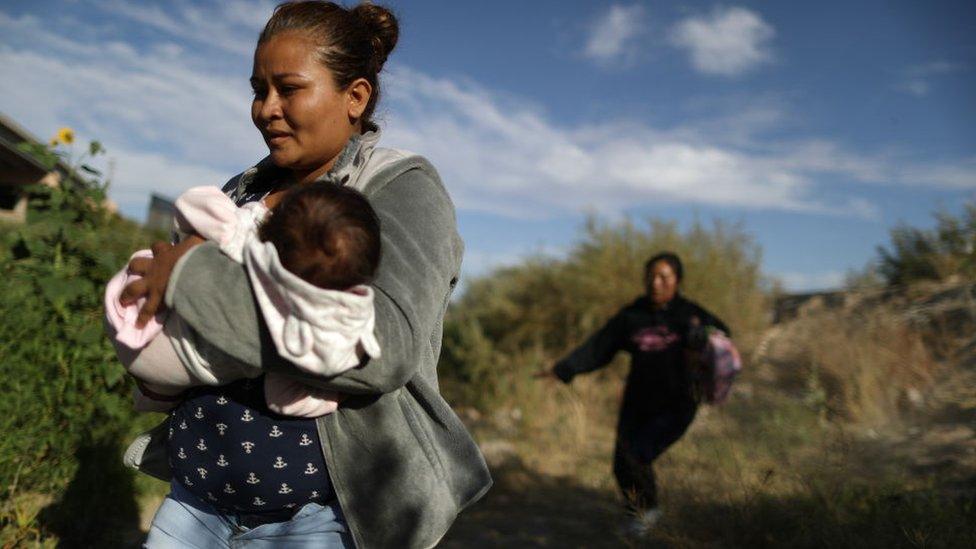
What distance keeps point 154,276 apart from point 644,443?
4165mm

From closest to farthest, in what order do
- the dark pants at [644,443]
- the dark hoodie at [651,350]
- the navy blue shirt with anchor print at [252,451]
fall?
the navy blue shirt with anchor print at [252,451]
the dark pants at [644,443]
the dark hoodie at [651,350]

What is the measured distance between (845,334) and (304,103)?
953 cm

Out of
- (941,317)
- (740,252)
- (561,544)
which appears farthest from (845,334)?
(561,544)

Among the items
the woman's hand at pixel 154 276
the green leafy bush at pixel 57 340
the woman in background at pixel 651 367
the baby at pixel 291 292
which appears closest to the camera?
the baby at pixel 291 292

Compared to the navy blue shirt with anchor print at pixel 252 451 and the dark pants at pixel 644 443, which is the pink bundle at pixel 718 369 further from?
the navy blue shirt with anchor print at pixel 252 451

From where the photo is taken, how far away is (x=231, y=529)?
1.70 m

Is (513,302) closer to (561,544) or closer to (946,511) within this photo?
(561,544)

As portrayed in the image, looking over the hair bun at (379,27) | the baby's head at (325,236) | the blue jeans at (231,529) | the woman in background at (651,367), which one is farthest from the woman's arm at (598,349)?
the baby's head at (325,236)

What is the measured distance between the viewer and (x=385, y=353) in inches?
53.2

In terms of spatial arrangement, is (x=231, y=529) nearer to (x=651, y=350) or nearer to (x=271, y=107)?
(x=271, y=107)

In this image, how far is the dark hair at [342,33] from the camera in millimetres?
1713

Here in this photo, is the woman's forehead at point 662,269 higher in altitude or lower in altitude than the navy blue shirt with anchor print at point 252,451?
higher

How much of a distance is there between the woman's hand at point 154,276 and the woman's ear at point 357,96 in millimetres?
510

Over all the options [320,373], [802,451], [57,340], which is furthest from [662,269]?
[320,373]
